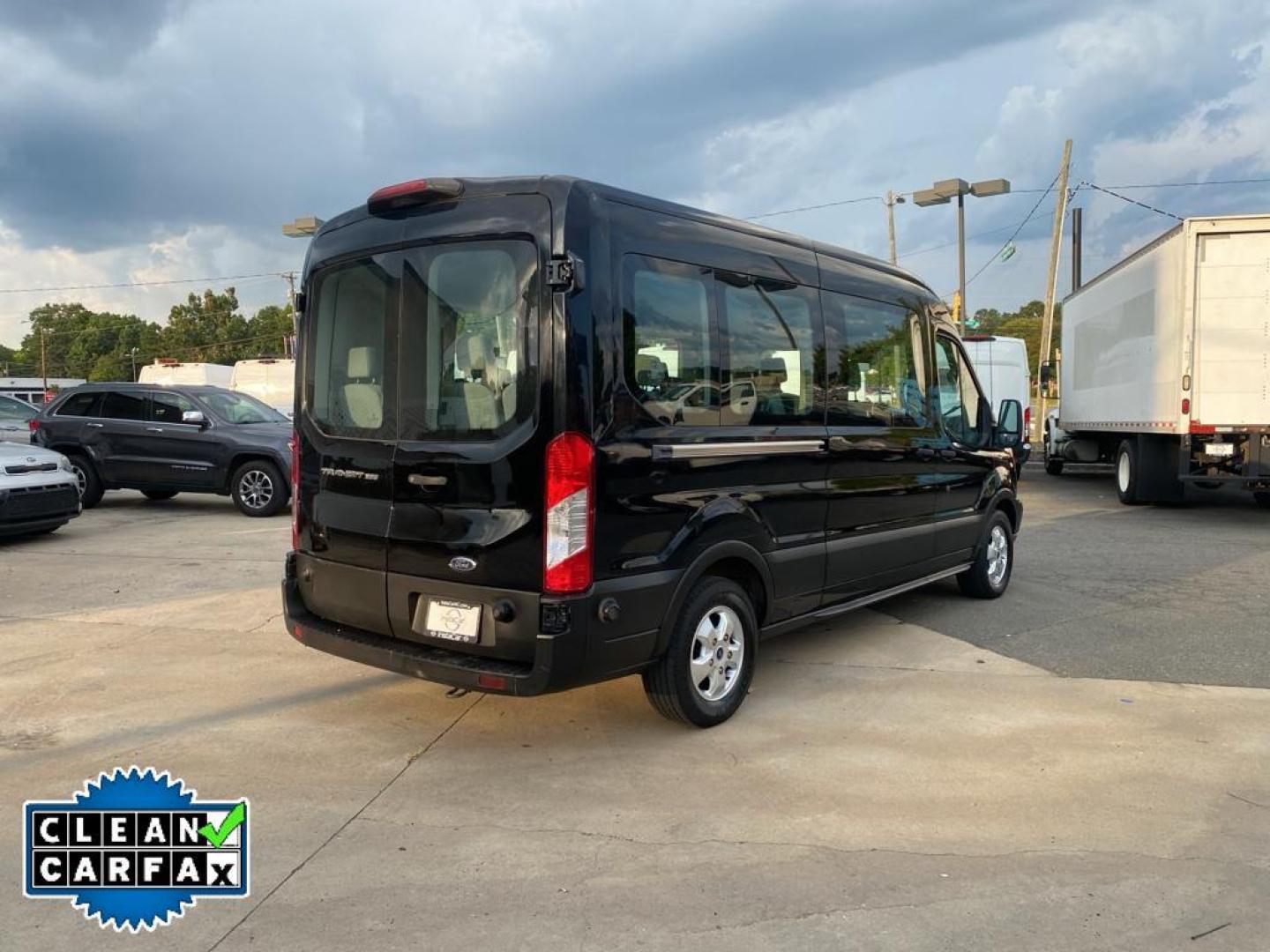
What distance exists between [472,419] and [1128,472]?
1205 cm

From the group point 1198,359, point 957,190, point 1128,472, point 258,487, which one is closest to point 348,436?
point 258,487

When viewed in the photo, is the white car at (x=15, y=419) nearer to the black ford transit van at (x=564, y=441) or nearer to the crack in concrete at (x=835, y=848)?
the black ford transit van at (x=564, y=441)

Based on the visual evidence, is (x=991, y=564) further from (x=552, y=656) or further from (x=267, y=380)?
(x=267, y=380)

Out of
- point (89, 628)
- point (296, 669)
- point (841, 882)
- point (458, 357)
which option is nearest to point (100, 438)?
point (89, 628)

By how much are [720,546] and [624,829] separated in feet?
4.41

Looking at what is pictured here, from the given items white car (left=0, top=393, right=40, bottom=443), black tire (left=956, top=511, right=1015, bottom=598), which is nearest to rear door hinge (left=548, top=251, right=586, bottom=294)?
black tire (left=956, top=511, right=1015, bottom=598)

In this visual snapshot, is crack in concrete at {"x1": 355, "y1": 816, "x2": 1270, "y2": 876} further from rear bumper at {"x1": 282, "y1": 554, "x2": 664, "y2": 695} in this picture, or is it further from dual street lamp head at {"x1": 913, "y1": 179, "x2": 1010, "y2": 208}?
dual street lamp head at {"x1": 913, "y1": 179, "x2": 1010, "y2": 208}

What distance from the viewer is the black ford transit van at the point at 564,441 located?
3668 millimetres

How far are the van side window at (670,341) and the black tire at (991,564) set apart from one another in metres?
3.52

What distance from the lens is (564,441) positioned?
361 cm

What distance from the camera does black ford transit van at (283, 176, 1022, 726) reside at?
3668 millimetres

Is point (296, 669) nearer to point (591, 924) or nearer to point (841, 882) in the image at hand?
point (591, 924)

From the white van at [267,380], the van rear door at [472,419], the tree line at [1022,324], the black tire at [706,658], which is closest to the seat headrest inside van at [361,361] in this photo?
the van rear door at [472,419]

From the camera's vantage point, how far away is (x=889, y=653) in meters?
5.71
